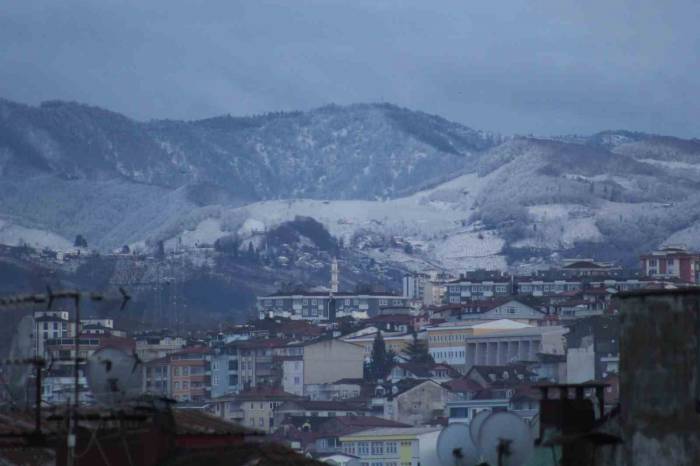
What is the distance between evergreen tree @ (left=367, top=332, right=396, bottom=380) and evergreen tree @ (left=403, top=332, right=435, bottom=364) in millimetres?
965

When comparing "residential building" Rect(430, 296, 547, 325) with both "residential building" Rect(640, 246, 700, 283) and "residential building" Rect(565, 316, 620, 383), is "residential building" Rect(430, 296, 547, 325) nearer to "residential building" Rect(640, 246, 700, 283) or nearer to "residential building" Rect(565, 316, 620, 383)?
"residential building" Rect(640, 246, 700, 283)

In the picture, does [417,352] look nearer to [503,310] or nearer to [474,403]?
[503,310]

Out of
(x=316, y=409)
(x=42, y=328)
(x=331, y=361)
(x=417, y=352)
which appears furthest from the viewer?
(x=417, y=352)

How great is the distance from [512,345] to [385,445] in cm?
3849

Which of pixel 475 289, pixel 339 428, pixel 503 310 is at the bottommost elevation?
pixel 339 428

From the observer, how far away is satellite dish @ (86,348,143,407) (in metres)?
16.0

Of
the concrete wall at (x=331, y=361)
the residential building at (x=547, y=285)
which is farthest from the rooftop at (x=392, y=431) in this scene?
the residential building at (x=547, y=285)

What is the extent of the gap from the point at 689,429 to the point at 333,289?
175339 mm

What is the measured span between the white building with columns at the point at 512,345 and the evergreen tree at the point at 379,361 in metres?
3.07

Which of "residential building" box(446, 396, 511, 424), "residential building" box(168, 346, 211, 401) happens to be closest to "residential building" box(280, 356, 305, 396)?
"residential building" box(168, 346, 211, 401)

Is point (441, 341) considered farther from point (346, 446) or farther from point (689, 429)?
point (689, 429)

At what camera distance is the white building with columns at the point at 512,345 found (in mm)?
117000

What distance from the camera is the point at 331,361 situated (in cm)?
12206

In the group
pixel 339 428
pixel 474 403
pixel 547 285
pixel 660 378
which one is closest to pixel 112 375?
pixel 660 378
